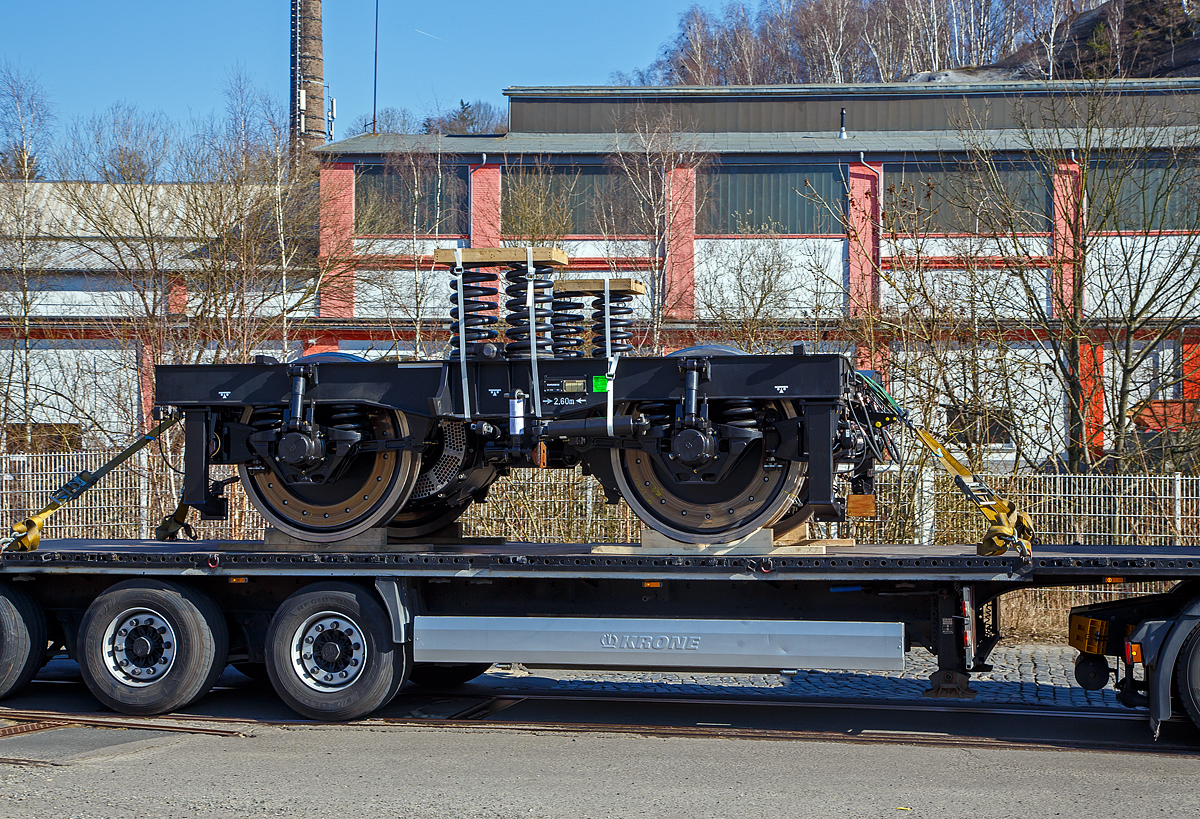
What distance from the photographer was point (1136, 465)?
16438mm

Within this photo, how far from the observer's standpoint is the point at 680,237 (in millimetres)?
28562

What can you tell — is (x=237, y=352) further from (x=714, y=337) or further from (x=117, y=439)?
(x=714, y=337)

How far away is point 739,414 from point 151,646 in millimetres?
4861

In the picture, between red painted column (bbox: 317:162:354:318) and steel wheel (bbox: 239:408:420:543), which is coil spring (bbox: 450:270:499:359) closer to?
steel wheel (bbox: 239:408:420:543)

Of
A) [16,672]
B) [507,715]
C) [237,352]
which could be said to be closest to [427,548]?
[507,715]

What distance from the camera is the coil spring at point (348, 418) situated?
891cm

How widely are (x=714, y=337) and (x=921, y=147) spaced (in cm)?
950

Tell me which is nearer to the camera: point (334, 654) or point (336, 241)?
point (334, 654)

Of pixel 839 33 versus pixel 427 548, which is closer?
pixel 427 548

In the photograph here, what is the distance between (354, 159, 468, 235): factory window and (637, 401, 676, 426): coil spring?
73.1 ft

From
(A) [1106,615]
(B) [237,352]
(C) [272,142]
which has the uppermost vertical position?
(C) [272,142]

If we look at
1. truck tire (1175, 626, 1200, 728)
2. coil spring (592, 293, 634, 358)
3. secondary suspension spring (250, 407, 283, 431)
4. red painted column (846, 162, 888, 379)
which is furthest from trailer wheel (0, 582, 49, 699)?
red painted column (846, 162, 888, 379)

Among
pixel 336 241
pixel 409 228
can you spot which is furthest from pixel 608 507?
pixel 409 228

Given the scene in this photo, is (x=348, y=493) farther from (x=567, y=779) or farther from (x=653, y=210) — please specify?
(x=653, y=210)
